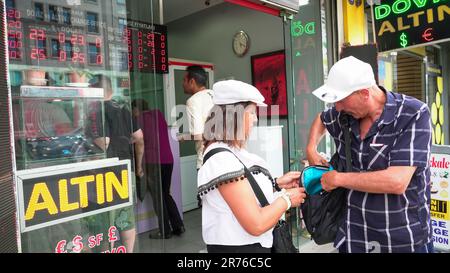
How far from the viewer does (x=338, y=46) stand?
4137 mm

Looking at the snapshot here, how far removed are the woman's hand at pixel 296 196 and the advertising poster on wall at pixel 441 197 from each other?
2059mm

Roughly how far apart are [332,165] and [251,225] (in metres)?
0.72

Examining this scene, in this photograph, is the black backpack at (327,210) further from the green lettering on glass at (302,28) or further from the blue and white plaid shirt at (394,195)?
the green lettering on glass at (302,28)

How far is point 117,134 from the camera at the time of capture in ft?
6.44

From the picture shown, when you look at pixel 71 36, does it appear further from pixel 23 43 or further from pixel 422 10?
pixel 422 10

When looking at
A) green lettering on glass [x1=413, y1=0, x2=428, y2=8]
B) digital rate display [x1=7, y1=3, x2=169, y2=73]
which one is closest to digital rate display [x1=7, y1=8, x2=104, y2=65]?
digital rate display [x1=7, y1=3, x2=169, y2=73]

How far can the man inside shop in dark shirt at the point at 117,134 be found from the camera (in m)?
1.89

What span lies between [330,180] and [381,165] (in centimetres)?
24

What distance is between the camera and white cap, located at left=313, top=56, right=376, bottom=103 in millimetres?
1499

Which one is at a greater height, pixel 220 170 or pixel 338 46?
pixel 338 46

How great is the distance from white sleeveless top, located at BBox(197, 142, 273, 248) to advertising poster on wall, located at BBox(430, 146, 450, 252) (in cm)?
231

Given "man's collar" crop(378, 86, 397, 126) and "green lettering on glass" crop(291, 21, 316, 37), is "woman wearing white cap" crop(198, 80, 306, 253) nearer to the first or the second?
"man's collar" crop(378, 86, 397, 126)

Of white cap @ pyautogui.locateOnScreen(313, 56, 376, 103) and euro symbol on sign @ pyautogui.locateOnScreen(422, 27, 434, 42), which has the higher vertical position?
euro symbol on sign @ pyautogui.locateOnScreen(422, 27, 434, 42)
